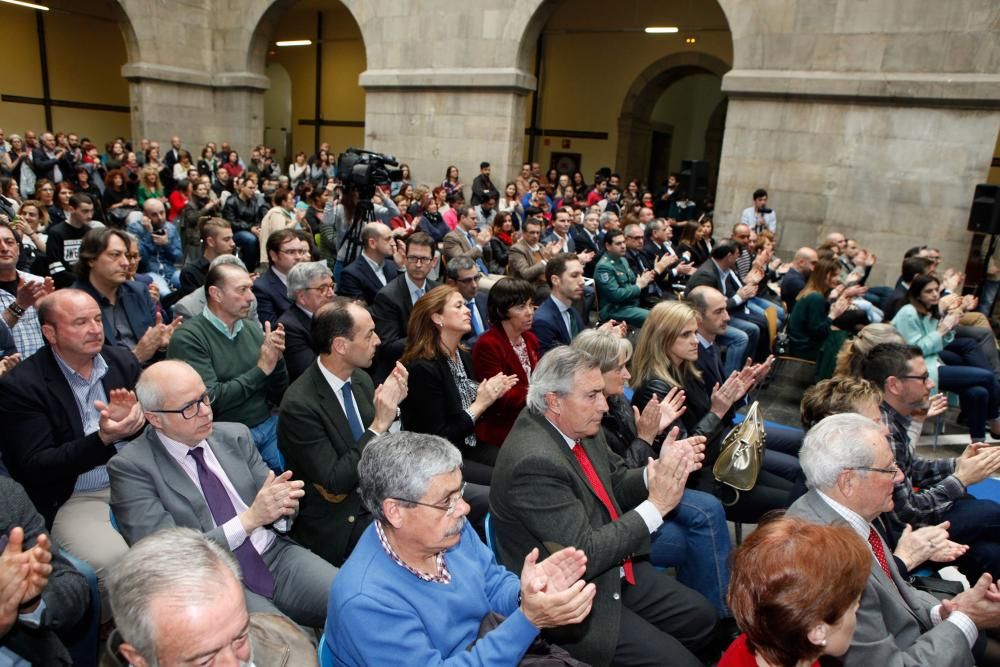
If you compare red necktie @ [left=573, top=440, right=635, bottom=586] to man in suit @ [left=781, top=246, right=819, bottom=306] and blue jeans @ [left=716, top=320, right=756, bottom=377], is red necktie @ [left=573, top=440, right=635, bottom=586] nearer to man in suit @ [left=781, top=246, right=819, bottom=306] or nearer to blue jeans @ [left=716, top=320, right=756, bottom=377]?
blue jeans @ [left=716, top=320, right=756, bottom=377]

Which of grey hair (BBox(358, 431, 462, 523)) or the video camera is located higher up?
the video camera

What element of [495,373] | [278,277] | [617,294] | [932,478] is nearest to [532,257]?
[617,294]

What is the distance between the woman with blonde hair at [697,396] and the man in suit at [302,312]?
1.90 meters

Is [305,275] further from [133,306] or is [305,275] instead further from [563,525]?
[563,525]

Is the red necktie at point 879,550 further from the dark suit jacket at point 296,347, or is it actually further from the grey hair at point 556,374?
the dark suit jacket at point 296,347

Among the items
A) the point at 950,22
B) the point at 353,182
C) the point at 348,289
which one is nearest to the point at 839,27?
the point at 950,22

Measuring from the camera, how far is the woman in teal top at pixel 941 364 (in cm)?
501

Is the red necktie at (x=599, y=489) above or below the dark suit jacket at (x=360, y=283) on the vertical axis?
below

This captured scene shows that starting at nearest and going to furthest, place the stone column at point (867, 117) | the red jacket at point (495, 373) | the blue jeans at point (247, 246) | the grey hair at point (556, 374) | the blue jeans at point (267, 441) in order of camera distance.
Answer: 1. the grey hair at point (556, 374)
2. the blue jeans at point (267, 441)
3. the red jacket at point (495, 373)
4. the blue jeans at point (247, 246)
5. the stone column at point (867, 117)

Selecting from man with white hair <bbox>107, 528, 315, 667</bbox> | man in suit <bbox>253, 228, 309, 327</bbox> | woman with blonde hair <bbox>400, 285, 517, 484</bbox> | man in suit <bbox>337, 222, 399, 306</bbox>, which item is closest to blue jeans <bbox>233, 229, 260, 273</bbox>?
man in suit <bbox>337, 222, 399, 306</bbox>

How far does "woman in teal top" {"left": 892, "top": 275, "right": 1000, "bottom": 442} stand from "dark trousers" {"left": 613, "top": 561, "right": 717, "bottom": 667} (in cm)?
356

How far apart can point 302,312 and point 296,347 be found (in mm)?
278

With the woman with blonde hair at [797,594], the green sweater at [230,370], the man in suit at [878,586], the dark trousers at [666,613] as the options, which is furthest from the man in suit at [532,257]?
the woman with blonde hair at [797,594]

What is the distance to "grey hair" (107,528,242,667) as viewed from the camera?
1.39 meters
